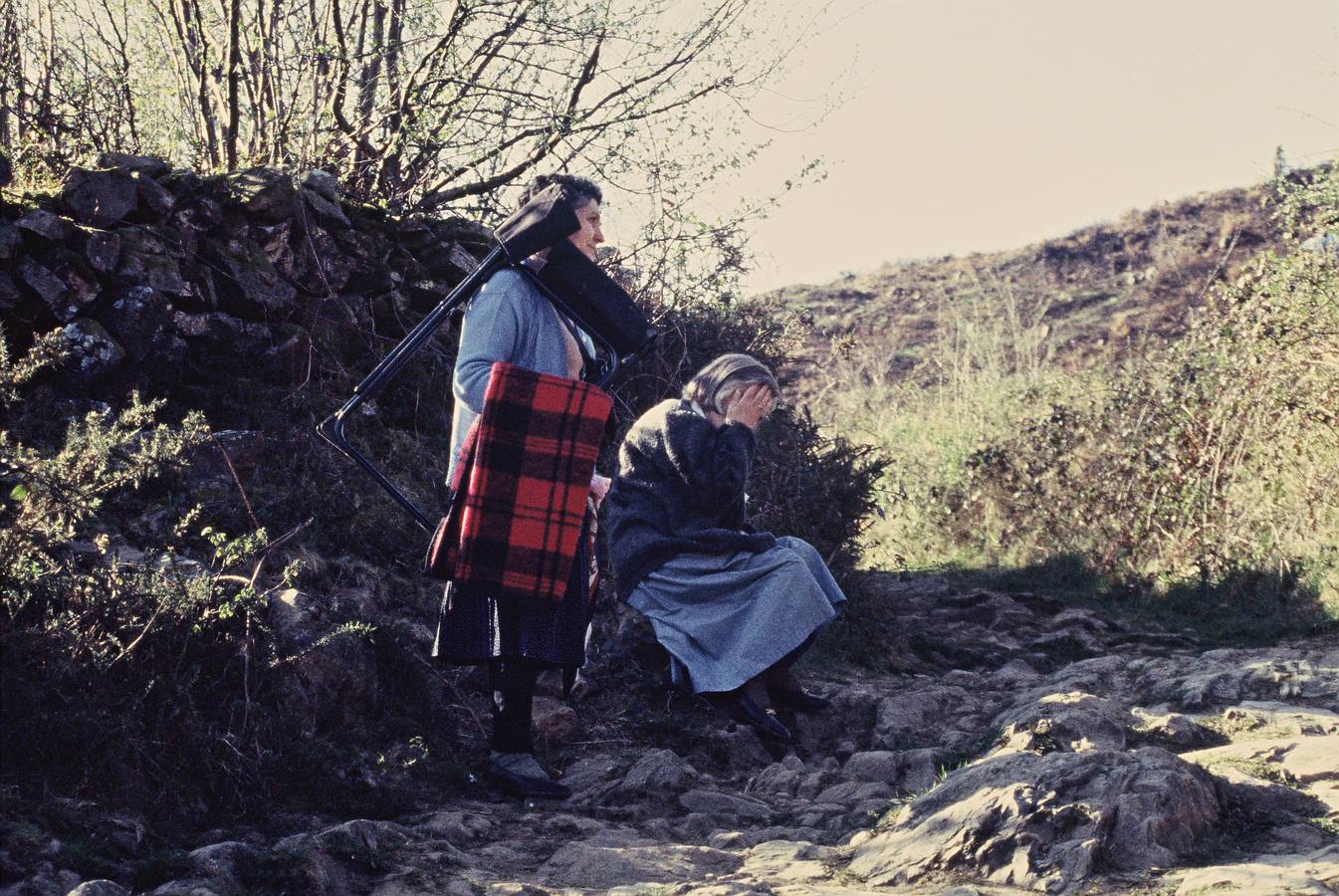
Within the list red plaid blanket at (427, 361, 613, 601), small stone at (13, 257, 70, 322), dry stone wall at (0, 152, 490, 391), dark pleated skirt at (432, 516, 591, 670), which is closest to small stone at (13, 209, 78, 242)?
dry stone wall at (0, 152, 490, 391)

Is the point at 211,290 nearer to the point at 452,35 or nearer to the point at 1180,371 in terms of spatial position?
the point at 452,35

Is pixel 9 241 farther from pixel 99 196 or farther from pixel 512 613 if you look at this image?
pixel 512 613

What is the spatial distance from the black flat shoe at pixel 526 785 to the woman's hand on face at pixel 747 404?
76.5 inches

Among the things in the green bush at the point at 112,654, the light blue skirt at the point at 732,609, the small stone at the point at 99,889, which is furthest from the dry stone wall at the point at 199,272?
the small stone at the point at 99,889

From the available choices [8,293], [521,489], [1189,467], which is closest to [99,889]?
[521,489]

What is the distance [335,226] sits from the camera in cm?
693

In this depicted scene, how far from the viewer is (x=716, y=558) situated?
18.4ft

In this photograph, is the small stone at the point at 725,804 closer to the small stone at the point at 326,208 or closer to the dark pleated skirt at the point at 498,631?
the dark pleated skirt at the point at 498,631

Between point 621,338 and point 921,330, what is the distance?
72.4 feet

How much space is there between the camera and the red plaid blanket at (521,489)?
4164 millimetres

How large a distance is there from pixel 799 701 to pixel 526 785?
1757 millimetres

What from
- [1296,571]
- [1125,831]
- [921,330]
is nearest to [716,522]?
[1125,831]

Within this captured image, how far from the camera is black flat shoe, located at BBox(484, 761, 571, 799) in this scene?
167 inches

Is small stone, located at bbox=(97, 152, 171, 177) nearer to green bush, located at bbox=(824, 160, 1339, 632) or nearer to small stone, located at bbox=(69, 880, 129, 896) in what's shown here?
small stone, located at bbox=(69, 880, 129, 896)
